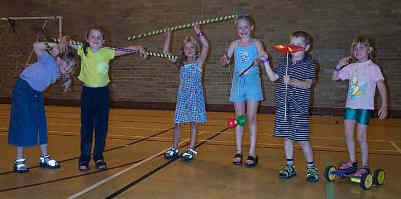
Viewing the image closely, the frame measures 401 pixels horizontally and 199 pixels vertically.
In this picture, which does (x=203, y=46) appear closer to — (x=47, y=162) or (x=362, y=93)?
(x=362, y=93)

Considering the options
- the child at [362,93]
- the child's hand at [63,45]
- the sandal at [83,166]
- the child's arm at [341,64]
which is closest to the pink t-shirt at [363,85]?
the child at [362,93]

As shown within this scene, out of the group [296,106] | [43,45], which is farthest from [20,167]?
[296,106]

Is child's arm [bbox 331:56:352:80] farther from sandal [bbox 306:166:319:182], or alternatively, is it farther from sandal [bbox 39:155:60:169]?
sandal [bbox 39:155:60:169]

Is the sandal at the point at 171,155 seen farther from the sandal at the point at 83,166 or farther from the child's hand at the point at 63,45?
the child's hand at the point at 63,45

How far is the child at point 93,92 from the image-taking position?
3.91 meters

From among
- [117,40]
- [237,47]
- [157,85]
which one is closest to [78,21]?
[117,40]

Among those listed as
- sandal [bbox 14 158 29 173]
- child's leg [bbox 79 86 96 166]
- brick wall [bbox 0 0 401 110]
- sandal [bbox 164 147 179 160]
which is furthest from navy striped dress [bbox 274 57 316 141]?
brick wall [bbox 0 0 401 110]

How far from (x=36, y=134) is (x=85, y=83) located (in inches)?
28.9

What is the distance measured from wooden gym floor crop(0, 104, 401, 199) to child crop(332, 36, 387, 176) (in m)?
0.41

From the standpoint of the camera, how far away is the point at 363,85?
12.1 feet

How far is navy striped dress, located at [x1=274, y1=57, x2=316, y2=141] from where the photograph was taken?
3.66 metres

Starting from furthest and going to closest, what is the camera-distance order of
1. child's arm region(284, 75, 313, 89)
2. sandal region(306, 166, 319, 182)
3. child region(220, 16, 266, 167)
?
child region(220, 16, 266, 167) → sandal region(306, 166, 319, 182) → child's arm region(284, 75, 313, 89)

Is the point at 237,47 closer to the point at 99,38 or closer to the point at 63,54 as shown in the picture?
the point at 99,38

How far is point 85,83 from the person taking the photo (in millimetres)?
3932
